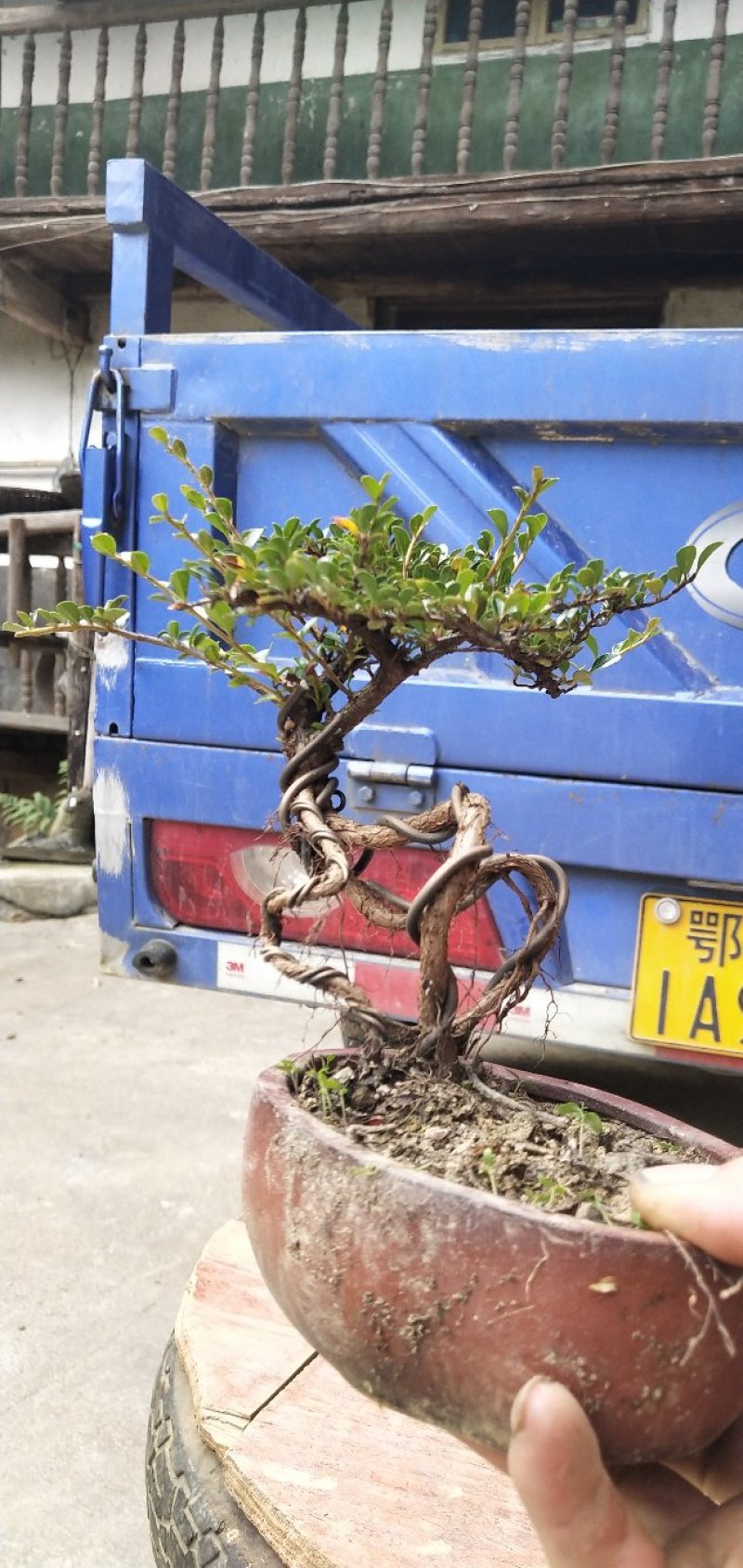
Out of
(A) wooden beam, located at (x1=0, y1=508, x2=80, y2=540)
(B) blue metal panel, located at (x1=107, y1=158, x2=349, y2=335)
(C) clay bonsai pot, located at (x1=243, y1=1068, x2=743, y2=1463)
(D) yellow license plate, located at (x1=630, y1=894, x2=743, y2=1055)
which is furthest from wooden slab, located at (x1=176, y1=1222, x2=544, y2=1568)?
(A) wooden beam, located at (x1=0, y1=508, x2=80, y2=540)

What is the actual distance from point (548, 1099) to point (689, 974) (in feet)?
3.05

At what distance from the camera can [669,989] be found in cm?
192

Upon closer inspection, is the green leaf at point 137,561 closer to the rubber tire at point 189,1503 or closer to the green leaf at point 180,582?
the green leaf at point 180,582

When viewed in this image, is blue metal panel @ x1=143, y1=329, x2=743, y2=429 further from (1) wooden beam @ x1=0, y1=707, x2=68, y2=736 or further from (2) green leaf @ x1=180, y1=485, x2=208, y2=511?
(1) wooden beam @ x1=0, y1=707, x2=68, y2=736

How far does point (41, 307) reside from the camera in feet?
19.7


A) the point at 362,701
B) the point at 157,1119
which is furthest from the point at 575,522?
the point at 157,1119

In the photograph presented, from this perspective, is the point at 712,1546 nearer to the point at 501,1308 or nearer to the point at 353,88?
the point at 501,1308

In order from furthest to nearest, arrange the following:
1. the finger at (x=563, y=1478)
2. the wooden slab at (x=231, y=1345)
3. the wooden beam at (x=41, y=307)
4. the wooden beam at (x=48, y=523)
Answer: the wooden beam at (x=41, y=307) < the wooden beam at (x=48, y=523) < the wooden slab at (x=231, y=1345) < the finger at (x=563, y=1478)

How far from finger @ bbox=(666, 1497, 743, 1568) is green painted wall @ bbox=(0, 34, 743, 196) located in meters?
5.29

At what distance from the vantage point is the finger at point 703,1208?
754 millimetres

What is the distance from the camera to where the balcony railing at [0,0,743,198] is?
4.88 meters

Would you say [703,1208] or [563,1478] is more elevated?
[703,1208]

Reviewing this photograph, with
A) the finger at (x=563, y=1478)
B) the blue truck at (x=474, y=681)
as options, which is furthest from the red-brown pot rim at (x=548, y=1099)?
the blue truck at (x=474, y=681)

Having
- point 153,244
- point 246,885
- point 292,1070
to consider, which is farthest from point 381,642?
point 153,244
